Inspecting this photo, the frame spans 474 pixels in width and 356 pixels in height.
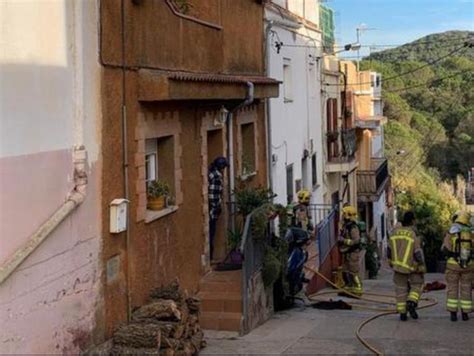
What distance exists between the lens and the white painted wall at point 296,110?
774 inches

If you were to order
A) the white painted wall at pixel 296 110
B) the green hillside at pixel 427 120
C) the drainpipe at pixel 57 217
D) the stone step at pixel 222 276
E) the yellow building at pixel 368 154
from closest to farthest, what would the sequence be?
the drainpipe at pixel 57 217 < the stone step at pixel 222 276 < the white painted wall at pixel 296 110 < the yellow building at pixel 368 154 < the green hillside at pixel 427 120

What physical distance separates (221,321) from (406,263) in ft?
9.22

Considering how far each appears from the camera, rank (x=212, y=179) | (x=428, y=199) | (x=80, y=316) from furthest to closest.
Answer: (x=428, y=199), (x=212, y=179), (x=80, y=316)

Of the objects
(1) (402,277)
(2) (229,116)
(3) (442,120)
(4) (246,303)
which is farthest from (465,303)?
(3) (442,120)

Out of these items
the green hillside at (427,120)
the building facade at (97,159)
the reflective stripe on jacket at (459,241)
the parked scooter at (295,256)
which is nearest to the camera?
the building facade at (97,159)

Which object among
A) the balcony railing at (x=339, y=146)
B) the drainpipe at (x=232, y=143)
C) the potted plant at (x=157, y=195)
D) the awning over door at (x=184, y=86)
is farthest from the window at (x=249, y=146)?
the balcony railing at (x=339, y=146)

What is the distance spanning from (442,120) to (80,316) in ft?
216

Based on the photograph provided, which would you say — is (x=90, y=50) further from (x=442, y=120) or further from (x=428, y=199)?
(x=442, y=120)

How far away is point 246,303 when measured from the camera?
11.0 meters

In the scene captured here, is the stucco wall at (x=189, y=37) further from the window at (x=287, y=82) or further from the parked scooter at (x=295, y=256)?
the window at (x=287, y=82)

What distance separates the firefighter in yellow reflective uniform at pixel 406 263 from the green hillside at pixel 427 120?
107 ft

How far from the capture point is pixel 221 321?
11.0 metres

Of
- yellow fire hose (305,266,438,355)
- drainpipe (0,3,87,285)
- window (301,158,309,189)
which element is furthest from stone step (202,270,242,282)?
window (301,158,309,189)

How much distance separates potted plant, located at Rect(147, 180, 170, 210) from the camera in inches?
404
